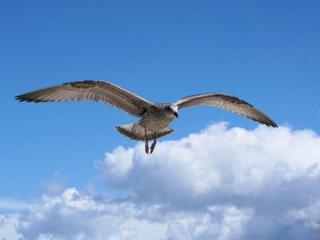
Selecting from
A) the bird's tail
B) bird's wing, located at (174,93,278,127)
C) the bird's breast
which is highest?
bird's wing, located at (174,93,278,127)

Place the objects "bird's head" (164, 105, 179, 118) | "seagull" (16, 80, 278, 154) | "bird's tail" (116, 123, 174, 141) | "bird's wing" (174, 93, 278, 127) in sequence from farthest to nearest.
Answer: "bird's wing" (174, 93, 278, 127) → "bird's tail" (116, 123, 174, 141) → "seagull" (16, 80, 278, 154) → "bird's head" (164, 105, 179, 118)

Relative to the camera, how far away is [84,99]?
73.6ft

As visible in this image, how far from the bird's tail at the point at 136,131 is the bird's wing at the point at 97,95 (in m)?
0.77

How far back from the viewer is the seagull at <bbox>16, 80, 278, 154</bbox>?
21672mm

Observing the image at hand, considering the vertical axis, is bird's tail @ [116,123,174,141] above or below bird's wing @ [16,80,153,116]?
below

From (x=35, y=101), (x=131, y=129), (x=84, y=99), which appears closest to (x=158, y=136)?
(x=131, y=129)

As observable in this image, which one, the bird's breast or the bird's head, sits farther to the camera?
the bird's breast

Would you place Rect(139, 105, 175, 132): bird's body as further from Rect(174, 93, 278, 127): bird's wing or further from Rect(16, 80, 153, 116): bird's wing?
Rect(174, 93, 278, 127): bird's wing

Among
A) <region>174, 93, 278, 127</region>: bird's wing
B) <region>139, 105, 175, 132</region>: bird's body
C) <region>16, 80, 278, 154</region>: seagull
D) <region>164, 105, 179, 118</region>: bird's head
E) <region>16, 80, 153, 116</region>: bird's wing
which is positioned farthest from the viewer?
<region>174, 93, 278, 127</region>: bird's wing

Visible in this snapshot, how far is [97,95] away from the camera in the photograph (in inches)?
886

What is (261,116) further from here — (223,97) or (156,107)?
(156,107)

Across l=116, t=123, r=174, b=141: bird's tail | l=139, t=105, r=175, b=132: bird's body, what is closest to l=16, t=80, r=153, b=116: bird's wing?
l=139, t=105, r=175, b=132: bird's body

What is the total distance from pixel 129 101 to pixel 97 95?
105 centimetres

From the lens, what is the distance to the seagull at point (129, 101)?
853 inches
